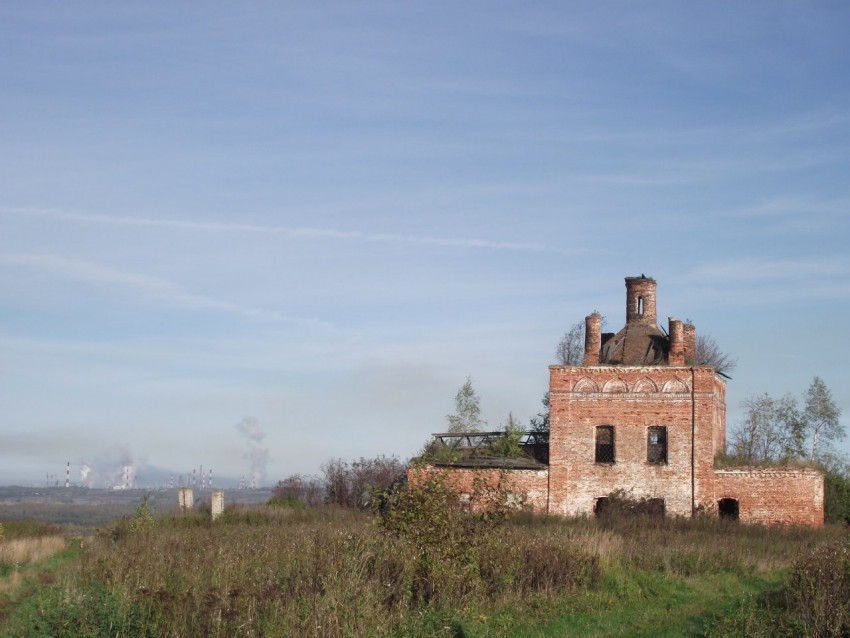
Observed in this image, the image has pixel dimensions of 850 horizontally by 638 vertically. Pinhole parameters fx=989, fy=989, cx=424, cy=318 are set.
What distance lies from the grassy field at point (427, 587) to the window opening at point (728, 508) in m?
9.89

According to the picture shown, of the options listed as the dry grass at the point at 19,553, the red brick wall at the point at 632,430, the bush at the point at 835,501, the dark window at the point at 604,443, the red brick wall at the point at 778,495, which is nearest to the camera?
the dry grass at the point at 19,553

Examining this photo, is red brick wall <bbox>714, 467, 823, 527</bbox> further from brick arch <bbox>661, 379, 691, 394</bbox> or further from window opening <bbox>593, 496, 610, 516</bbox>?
window opening <bbox>593, 496, 610, 516</bbox>

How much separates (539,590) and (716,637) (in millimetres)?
3552

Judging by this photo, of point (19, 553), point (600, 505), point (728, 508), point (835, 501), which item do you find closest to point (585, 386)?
point (600, 505)

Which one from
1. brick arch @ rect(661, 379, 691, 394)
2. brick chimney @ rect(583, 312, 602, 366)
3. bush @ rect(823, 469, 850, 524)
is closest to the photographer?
bush @ rect(823, 469, 850, 524)

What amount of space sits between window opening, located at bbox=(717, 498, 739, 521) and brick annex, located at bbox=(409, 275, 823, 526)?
0.03 meters

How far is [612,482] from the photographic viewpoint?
32500 millimetres

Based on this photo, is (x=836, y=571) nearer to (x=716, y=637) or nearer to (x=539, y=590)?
(x=716, y=637)

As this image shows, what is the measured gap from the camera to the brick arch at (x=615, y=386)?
108 ft

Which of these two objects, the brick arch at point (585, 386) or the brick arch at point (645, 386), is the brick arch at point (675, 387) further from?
the brick arch at point (585, 386)

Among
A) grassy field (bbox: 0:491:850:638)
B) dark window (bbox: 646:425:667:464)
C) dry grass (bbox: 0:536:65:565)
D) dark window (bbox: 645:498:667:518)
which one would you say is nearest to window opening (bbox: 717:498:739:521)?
dark window (bbox: 645:498:667:518)

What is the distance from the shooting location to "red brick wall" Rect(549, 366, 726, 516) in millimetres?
32000

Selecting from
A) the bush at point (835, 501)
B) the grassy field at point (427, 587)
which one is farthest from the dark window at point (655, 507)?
the grassy field at point (427, 587)

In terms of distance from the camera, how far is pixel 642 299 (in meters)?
36.0
